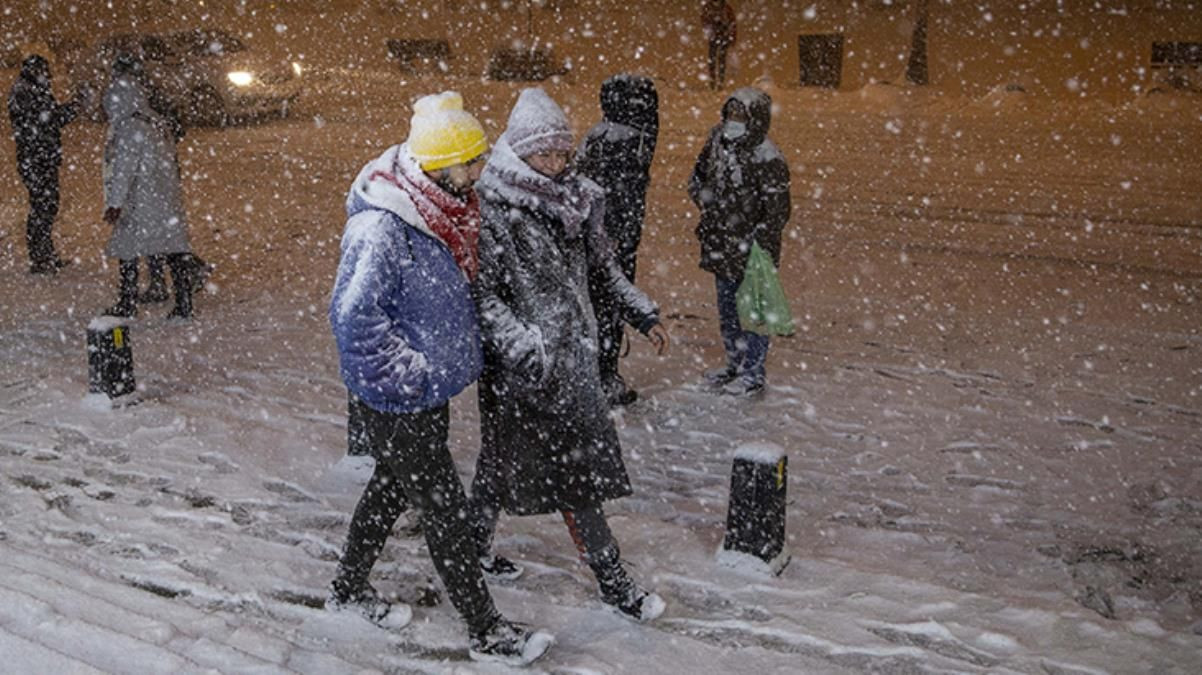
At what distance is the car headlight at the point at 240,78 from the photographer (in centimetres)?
1861

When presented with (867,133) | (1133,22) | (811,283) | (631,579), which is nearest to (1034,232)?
(811,283)

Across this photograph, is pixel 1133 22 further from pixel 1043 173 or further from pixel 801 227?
pixel 801 227

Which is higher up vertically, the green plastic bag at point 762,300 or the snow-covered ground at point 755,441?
the green plastic bag at point 762,300

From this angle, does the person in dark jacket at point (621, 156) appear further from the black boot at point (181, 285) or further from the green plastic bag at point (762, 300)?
the black boot at point (181, 285)

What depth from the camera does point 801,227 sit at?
11125mm

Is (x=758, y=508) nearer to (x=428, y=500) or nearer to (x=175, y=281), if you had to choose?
(x=428, y=500)

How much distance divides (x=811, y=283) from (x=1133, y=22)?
17.3 m

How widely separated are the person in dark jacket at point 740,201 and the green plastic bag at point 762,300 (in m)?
0.06

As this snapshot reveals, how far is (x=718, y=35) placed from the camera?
22.7 meters

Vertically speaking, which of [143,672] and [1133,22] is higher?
[1133,22]

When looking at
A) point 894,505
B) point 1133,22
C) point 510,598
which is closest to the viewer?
point 510,598

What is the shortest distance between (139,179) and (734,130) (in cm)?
402

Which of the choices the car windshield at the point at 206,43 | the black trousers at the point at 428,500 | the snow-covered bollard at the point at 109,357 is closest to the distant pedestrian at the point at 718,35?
the car windshield at the point at 206,43

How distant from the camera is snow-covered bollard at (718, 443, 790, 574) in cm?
468
